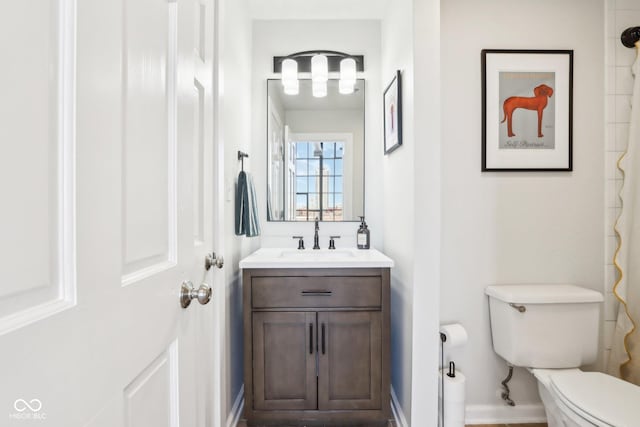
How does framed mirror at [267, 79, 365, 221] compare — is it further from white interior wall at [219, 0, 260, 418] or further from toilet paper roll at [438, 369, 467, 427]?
toilet paper roll at [438, 369, 467, 427]

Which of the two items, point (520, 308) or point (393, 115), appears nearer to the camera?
point (520, 308)

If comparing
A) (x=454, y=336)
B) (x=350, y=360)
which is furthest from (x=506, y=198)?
(x=350, y=360)

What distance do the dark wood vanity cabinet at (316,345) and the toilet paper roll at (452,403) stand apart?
265 mm

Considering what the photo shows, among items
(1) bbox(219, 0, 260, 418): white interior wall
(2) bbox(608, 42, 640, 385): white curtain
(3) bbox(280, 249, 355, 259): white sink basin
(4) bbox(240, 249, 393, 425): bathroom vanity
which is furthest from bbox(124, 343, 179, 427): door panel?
(2) bbox(608, 42, 640, 385): white curtain

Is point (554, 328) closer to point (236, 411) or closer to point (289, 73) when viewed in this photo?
point (236, 411)

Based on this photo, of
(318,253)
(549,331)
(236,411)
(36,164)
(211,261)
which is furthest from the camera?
(318,253)

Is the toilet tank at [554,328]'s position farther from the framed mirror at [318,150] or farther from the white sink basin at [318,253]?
the framed mirror at [318,150]

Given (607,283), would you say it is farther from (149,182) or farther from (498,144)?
(149,182)

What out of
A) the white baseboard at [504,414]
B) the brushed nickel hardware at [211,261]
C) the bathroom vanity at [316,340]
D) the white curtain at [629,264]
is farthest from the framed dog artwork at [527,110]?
→ the brushed nickel hardware at [211,261]

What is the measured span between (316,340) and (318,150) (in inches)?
49.3

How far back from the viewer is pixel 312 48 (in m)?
2.30

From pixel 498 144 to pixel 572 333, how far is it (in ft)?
3.37

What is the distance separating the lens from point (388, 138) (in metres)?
2.00

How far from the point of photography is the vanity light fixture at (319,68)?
2.21 metres
